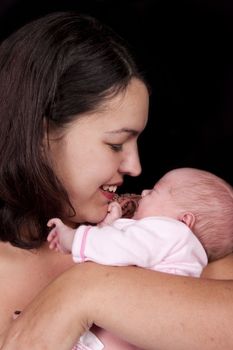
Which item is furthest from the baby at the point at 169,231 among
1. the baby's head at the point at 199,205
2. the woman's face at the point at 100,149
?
the woman's face at the point at 100,149

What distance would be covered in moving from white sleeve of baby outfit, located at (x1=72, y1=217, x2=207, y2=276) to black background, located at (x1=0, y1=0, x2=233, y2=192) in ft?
3.15

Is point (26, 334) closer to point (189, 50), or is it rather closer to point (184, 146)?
point (184, 146)

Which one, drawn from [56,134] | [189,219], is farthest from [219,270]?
[56,134]

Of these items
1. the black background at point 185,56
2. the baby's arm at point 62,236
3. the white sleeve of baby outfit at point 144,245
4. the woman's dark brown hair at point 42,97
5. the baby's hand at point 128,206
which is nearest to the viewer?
the white sleeve of baby outfit at point 144,245

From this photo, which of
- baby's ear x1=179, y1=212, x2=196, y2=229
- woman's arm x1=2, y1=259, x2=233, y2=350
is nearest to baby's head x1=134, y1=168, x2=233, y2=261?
baby's ear x1=179, y1=212, x2=196, y2=229

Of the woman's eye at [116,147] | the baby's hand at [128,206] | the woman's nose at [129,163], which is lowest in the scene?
the baby's hand at [128,206]

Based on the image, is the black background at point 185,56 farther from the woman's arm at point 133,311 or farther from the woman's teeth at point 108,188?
the woman's arm at point 133,311

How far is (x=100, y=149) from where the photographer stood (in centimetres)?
179

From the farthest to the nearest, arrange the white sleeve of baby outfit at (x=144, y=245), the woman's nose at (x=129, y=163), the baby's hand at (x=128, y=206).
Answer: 1. the baby's hand at (x=128, y=206)
2. the woman's nose at (x=129, y=163)
3. the white sleeve of baby outfit at (x=144, y=245)

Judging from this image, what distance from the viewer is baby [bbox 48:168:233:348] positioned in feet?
5.05

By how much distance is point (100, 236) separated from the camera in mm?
1545

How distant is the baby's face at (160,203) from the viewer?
1.70m

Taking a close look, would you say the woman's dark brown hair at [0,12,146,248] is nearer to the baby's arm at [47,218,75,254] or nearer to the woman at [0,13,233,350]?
the woman at [0,13,233,350]

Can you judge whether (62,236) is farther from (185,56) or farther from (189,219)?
(185,56)
